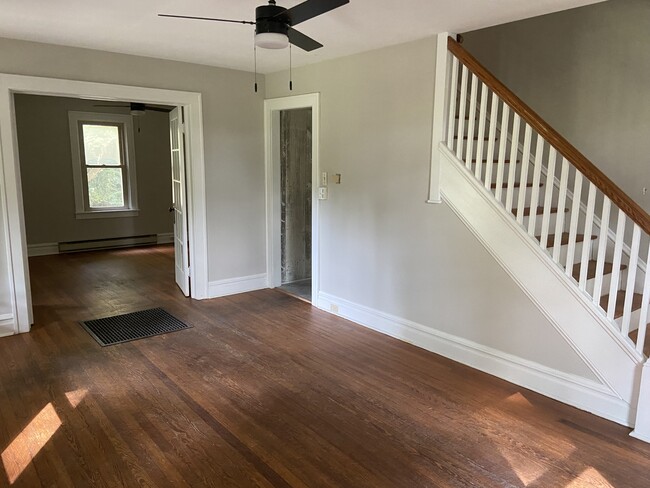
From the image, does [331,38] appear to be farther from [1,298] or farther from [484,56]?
[1,298]

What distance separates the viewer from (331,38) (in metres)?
3.52

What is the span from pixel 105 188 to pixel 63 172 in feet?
2.31

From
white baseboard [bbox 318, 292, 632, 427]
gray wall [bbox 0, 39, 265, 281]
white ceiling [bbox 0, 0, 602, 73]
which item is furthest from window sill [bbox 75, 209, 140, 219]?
white baseboard [bbox 318, 292, 632, 427]

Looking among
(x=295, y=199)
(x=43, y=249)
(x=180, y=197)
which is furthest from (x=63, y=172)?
(x=295, y=199)

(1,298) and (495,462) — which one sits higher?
(1,298)

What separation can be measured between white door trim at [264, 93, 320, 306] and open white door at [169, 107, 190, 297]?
92 cm

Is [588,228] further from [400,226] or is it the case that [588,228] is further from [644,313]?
[400,226]

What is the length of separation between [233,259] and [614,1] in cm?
423

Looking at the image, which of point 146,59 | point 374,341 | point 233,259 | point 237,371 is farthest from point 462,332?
point 146,59

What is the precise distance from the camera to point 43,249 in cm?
731

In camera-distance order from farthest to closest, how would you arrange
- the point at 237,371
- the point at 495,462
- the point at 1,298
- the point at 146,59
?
the point at 146,59 < the point at 1,298 < the point at 237,371 < the point at 495,462

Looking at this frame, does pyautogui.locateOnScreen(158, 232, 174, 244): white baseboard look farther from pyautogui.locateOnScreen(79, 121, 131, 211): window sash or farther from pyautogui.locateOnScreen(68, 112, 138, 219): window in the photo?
pyautogui.locateOnScreen(79, 121, 131, 211): window sash

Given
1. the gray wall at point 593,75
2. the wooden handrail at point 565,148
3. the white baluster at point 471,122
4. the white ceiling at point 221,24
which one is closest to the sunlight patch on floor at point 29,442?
the white ceiling at point 221,24

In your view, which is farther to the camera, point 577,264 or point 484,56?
point 484,56
